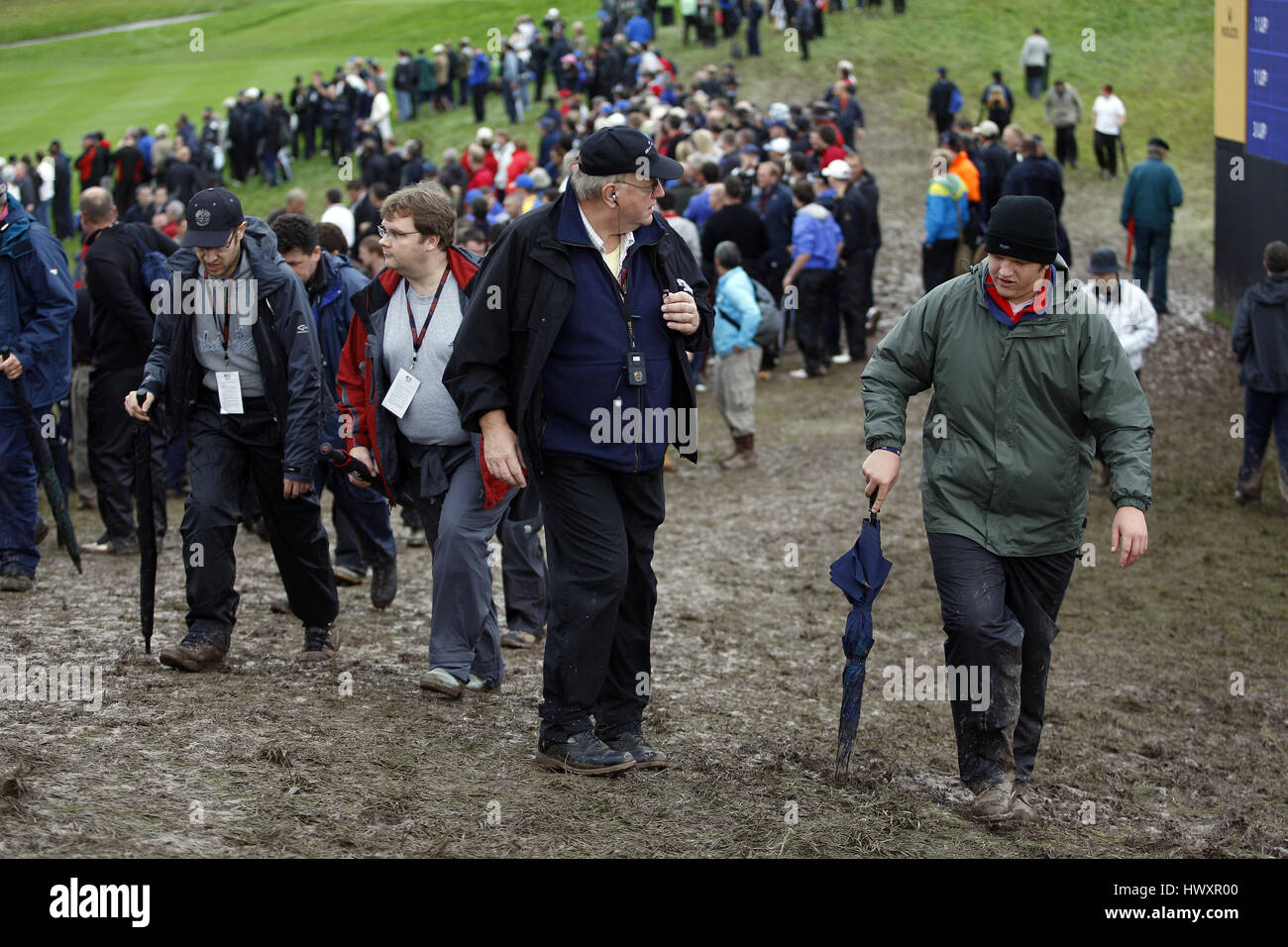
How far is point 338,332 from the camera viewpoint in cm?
818

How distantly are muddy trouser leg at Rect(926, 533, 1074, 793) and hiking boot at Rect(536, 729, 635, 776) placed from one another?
48.2 inches

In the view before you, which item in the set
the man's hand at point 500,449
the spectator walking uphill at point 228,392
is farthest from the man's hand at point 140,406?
the man's hand at point 500,449

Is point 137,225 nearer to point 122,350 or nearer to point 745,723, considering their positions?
point 122,350

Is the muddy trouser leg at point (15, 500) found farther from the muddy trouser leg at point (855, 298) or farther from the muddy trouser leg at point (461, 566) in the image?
the muddy trouser leg at point (855, 298)

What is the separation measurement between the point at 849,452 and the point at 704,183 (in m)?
5.14

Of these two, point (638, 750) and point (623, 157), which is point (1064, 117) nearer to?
point (623, 157)

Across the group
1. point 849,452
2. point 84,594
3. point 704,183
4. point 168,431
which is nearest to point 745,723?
point 168,431

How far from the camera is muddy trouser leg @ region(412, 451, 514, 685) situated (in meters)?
6.00

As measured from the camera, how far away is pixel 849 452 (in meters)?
12.9

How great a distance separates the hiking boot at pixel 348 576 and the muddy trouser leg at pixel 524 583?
1558 mm

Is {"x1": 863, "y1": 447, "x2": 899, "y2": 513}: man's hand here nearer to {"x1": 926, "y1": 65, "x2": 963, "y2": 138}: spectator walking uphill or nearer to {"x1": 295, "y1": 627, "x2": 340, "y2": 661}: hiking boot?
{"x1": 295, "y1": 627, "x2": 340, "y2": 661}: hiking boot

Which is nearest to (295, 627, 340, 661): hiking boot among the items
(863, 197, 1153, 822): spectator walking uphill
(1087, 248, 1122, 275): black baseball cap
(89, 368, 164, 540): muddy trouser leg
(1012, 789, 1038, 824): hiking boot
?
(863, 197, 1153, 822): spectator walking uphill

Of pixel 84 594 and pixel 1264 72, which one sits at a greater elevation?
pixel 1264 72

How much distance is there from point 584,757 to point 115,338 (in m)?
5.64
